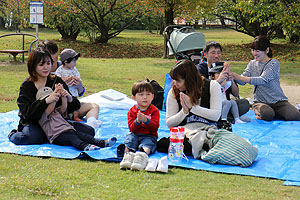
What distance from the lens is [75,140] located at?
17.0 ft

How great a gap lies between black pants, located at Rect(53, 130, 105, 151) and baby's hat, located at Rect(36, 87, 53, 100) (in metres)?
0.53

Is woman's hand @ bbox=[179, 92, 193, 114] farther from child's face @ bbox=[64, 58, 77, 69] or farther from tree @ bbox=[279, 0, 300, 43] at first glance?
tree @ bbox=[279, 0, 300, 43]

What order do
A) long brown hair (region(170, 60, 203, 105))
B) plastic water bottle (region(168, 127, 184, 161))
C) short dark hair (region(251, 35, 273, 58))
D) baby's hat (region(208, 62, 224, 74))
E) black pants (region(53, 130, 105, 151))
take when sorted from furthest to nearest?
short dark hair (region(251, 35, 273, 58)) < baby's hat (region(208, 62, 224, 74)) < black pants (region(53, 130, 105, 151)) < long brown hair (region(170, 60, 203, 105)) < plastic water bottle (region(168, 127, 184, 161))

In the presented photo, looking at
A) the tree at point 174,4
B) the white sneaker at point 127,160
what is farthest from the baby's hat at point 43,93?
the tree at point 174,4

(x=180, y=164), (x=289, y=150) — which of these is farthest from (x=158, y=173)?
(x=289, y=150)

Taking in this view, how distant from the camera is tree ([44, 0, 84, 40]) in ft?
68.3

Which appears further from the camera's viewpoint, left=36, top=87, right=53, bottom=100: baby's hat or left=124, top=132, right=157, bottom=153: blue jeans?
left=36, top=87, right=53, bottom=100: baby's hat

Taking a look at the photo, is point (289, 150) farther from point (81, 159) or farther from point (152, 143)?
point (81, 159)

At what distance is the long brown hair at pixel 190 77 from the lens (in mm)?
4828

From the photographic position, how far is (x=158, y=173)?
14.1 ft

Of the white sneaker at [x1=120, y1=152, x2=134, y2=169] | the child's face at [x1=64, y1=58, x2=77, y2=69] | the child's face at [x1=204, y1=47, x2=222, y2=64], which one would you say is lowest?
the white sneaker at [x1=120, y1=152, x2=134, y2=169]

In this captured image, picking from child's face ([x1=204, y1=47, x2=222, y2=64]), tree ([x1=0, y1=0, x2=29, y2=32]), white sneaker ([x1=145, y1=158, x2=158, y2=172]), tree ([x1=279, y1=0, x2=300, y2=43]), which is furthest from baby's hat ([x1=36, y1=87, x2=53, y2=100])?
tree ([x1=0, y1=0, x2=29, y2=32])

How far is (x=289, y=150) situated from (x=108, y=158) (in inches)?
89.5

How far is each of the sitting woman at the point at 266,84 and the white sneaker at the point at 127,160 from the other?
293 centimetres
